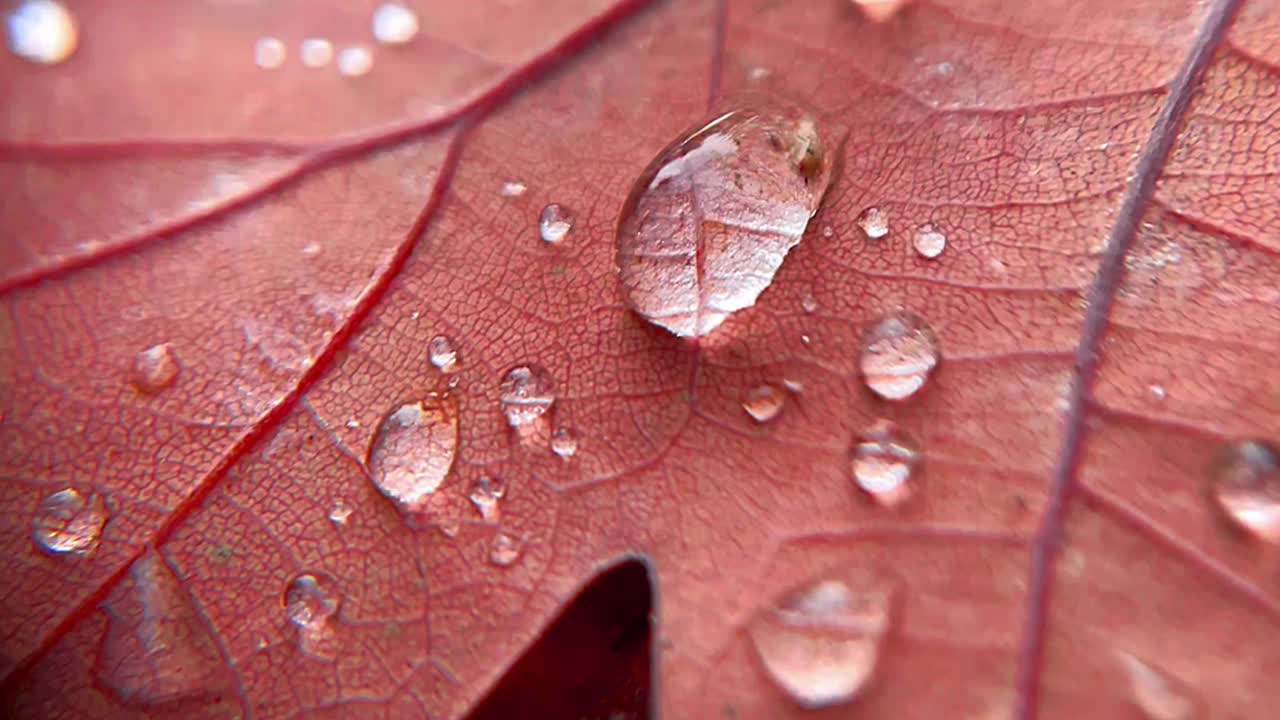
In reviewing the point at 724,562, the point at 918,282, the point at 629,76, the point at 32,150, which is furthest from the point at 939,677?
the point at 32,150

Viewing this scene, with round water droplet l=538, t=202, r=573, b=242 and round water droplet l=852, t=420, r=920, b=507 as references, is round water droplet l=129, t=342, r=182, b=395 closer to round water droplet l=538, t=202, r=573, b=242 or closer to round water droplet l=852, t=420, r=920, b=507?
round water droplet l=538, t=202, r=573, b=242

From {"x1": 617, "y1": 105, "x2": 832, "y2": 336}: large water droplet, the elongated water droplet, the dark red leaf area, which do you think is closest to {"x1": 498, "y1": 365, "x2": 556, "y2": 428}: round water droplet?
the dark red leaf area

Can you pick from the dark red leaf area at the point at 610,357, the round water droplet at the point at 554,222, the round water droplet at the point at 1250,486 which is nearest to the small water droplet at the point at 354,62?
the dark red leaf area at the point at 610,357

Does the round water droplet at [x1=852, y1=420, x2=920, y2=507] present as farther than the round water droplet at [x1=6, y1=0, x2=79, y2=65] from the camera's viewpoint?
No

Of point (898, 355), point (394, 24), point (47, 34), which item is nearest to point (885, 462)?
point (898, 355)

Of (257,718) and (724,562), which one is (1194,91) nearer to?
(724,562)

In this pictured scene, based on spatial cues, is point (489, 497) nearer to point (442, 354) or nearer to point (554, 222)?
point (442, 354)
